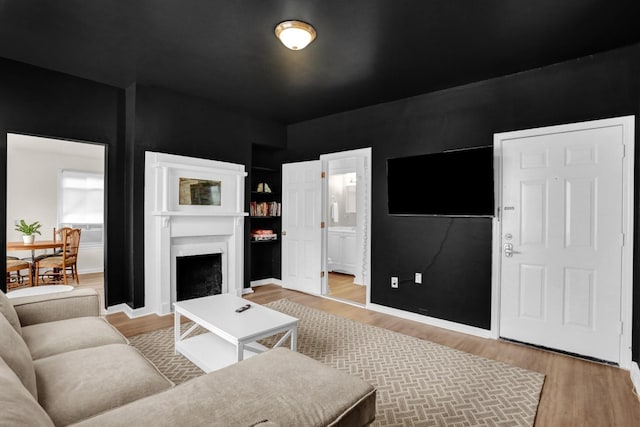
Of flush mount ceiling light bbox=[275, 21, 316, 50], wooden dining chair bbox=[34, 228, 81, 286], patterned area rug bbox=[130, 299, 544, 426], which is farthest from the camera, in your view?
wooden dining chair bbox=[34, 228, 81, 286]

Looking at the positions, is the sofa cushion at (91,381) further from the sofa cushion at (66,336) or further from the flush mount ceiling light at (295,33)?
the flush mount ceiling light at (295,33)

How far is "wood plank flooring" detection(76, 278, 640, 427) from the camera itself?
208cm

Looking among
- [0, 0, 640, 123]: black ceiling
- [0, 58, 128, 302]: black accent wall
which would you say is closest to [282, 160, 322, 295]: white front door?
[0, 0, 640, 123]: black ceiling

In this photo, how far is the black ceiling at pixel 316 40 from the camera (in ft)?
7.51

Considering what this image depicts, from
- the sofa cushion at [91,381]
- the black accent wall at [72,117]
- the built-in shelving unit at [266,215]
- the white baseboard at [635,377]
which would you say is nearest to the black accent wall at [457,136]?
the white baseboard at [635,377]

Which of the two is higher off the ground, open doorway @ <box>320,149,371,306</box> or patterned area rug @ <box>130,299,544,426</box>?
open doorway @ <box>320,149,371,306</box>

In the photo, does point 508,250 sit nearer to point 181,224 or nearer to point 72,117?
point 181,224

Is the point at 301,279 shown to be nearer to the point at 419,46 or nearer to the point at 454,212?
the point at 454,212

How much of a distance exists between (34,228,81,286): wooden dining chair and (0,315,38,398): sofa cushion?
14.8 ft

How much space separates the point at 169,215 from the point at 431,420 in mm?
3404

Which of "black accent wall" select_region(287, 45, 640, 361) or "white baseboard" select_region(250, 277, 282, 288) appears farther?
"white baseboard" select_region(250, 277, 282, 288)

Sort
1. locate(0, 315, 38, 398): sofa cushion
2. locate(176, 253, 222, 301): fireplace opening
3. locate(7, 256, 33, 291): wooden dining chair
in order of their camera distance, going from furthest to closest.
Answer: locate(7, 256, 33, 291): wooden dining chair, locate(176, 253, 222, 301): fireplace opening, locate(0, 315, 38, 398): sofa cushion

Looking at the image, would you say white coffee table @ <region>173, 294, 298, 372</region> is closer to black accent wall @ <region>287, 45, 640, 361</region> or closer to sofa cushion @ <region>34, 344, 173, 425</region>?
sofa cushion @ <region>34, 344, 173, 425</region>

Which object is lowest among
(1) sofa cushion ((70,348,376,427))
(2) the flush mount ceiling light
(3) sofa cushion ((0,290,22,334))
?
(1) sofa cushion ((70,348,376,427))
